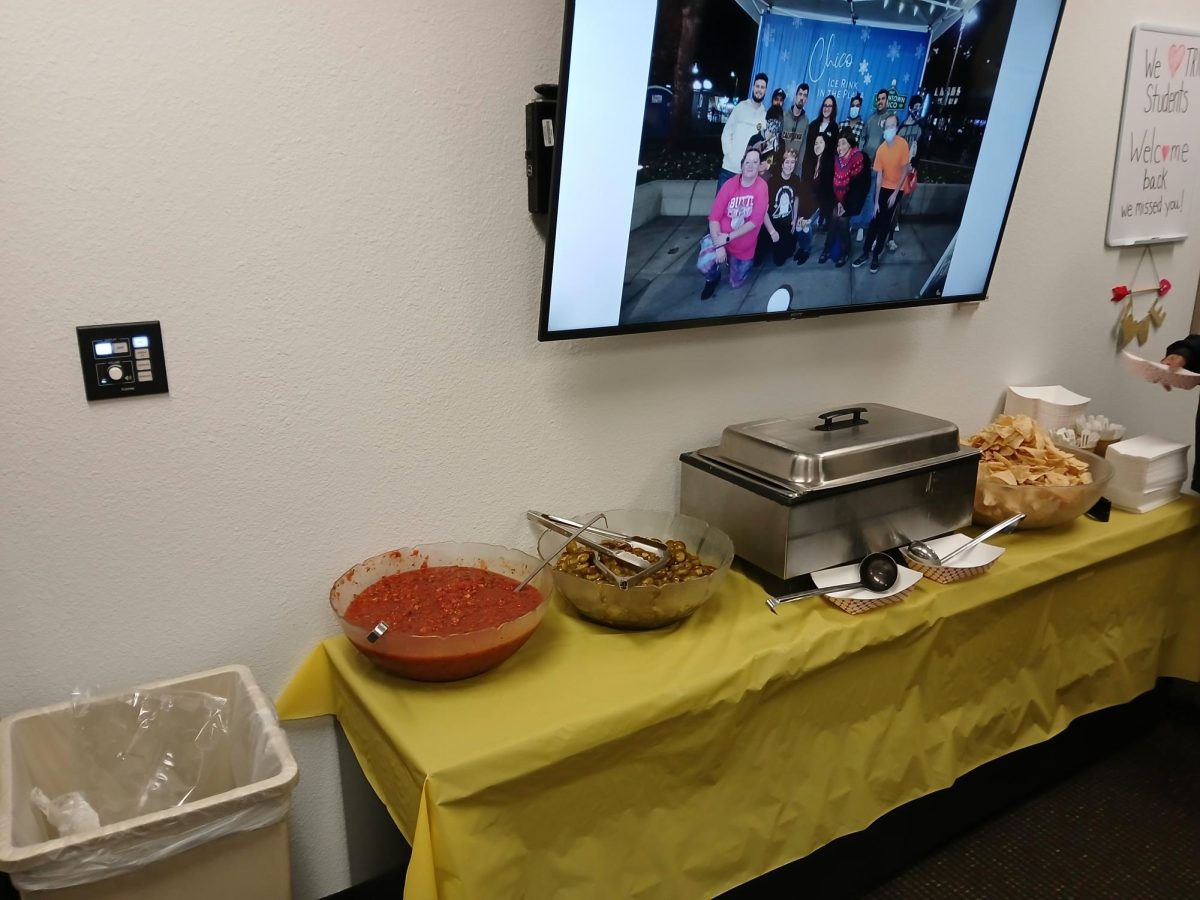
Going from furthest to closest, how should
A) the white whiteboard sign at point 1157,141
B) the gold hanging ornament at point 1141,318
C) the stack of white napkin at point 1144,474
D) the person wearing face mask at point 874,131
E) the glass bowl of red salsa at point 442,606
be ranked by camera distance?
the gold hanging ornament at point 1141,318 → the white whiteboard sign at point 1157,141 → the stack of white napkin at point 1144,474 → the person wearing face mask at point 874,131 → the glass bowl of red salsa at point 442,606

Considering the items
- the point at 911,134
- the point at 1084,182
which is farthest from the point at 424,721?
the point at 1084,182

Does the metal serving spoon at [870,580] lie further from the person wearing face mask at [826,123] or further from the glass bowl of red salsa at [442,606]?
the person wearing face mask at [826,123]

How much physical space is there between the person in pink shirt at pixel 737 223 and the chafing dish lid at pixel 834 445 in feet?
0.95

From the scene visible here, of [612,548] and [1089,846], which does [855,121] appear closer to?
[612,548]

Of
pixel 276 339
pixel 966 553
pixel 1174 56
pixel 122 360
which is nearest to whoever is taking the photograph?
pixel 122 360

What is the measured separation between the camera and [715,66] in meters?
1.42

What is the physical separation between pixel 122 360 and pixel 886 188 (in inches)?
54.2

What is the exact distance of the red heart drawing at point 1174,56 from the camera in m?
2.24

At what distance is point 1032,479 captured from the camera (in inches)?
73.2

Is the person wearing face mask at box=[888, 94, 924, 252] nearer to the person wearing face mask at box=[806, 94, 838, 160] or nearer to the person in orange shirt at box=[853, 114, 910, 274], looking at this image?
the person in orange shirt at box=[853, 114, 910, 274]

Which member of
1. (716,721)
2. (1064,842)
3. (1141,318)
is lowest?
(1064,842)

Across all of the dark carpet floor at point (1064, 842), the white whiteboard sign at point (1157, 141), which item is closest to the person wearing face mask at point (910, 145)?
the white whiteboard sign at point (1157, 141)

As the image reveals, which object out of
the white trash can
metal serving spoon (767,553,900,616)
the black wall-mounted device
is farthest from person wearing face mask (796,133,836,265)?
the white trash can

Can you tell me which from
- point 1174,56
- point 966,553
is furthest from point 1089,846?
point 1174,56
